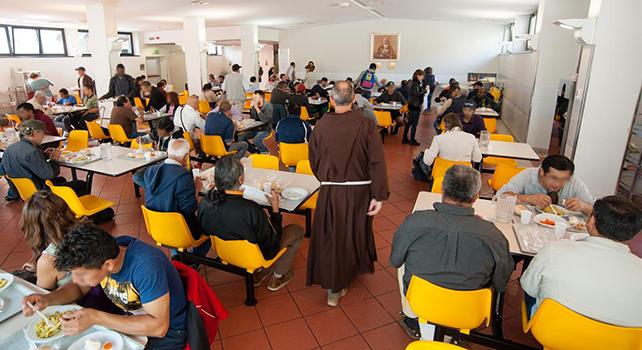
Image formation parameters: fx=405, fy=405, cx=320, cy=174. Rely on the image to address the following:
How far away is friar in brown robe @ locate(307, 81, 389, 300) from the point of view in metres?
2.68

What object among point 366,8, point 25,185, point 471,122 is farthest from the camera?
point 366,8

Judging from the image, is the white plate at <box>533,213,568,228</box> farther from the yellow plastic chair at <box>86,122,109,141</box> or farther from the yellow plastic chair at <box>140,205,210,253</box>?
the yellow plastic chair at <box>86,122,109,141</box>

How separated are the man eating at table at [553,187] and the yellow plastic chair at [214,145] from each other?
11.6 ft

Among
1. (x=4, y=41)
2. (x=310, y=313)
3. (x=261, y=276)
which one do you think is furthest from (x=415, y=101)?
(x=4, y=41)

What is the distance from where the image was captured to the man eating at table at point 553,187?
2764mm

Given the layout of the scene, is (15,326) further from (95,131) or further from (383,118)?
(383,118)

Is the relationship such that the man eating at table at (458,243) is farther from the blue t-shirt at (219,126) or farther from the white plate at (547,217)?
the blue t-shirt at (219,126)

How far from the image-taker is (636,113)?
15.1 feet

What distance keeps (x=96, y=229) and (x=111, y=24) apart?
8477 mm

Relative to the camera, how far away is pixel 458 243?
1.91 meters

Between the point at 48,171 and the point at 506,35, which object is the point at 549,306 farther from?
the point at 506,35

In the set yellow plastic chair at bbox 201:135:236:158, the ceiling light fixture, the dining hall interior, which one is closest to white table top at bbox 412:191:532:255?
the dining hall interior

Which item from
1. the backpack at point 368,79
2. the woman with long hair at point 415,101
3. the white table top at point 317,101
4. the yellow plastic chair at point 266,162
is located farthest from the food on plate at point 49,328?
Result: the backpack at point 368,79

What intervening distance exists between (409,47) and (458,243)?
13.4 m
